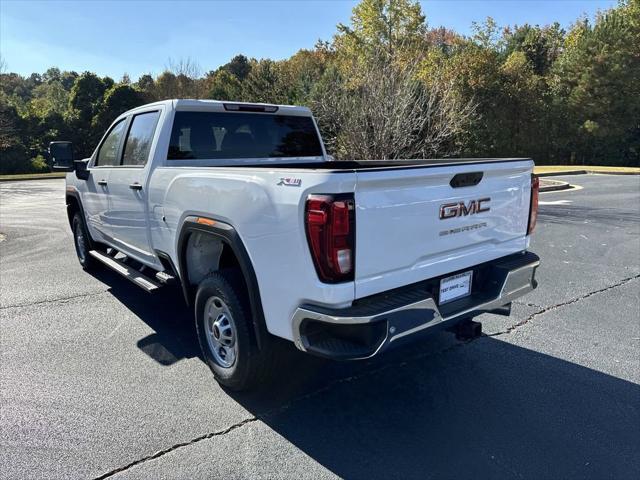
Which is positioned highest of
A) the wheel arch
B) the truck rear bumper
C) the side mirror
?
the side mirror

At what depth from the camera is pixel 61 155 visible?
19.2 feet

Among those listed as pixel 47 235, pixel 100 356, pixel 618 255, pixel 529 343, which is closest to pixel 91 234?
pixel 100 356

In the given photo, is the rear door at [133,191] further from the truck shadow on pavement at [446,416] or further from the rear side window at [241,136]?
the truck shadow on pavement at [446,416]

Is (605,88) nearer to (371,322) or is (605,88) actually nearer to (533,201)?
(533,201)

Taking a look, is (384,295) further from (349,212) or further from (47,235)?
(47,235)

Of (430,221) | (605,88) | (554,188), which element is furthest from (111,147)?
(605,88)

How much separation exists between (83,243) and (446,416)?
547 centimetres

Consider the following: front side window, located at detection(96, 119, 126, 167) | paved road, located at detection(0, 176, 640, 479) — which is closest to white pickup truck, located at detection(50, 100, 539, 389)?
paved road, located at detection(0, 176, 640, 479)

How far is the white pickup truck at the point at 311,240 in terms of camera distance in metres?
2.62

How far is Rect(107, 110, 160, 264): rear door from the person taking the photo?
177 inches

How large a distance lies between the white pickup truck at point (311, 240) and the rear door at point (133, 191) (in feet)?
0.09

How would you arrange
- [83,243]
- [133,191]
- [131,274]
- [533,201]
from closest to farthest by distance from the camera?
[533,201]
[133,191]
[131,274]
[83,243]

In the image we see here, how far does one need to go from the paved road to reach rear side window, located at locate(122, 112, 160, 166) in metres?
1.61

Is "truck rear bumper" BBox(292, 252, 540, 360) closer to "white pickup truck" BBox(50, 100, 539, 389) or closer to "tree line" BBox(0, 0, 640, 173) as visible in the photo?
"white pickup truck" BBox(50, 100, 539, 389)
